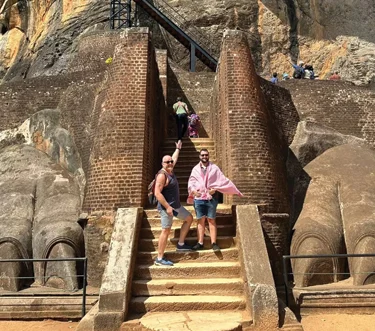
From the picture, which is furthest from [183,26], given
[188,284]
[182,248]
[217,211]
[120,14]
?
[188,284]

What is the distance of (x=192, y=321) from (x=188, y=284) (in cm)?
91

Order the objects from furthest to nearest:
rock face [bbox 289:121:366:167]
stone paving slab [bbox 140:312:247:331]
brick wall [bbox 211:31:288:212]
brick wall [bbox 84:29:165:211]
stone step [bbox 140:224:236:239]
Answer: rock face [bbox 289:121:366:167]
brick wall [bbox 211:31:288:212]
brick wall [bbox 84:29:165:211]
stone step [bbox 140:224:236:239]
stone paving slab [bbox 140:312:247:331]

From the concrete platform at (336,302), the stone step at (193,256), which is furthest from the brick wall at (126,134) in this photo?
the concrete platform at (336,302)

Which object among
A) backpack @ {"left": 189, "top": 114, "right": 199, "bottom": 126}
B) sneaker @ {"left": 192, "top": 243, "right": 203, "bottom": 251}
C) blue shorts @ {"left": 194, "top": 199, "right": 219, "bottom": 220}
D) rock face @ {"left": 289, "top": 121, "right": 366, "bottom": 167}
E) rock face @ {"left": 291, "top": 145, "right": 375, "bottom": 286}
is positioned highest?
blue shorts @ {"left": 194, "top": 199, "right": 219, "bottom": 220}

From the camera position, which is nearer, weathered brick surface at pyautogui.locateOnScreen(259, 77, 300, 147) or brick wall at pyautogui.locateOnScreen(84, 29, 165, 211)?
brick wall at pyautogui.locateOnScreen(84, 29, 165, 211)

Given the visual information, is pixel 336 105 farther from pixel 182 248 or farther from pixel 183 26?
pixel 183 26

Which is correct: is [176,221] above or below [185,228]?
below

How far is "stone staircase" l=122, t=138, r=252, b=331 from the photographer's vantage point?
6.00 m

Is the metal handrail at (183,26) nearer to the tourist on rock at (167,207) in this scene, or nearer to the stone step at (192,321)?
the tourist on rock at (167,207)

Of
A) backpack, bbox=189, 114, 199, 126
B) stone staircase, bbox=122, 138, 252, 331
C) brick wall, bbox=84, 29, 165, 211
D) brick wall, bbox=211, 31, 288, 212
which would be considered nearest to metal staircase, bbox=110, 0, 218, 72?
backpack, bbox=189, 114, 199, 126

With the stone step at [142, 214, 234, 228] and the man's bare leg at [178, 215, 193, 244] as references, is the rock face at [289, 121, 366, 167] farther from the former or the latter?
the man's bare leg at [178, 215, 193, 244]

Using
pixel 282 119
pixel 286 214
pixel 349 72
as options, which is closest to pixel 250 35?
pixel 349 72

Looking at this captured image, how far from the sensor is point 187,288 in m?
6.71

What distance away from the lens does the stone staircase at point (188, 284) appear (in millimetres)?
6000
